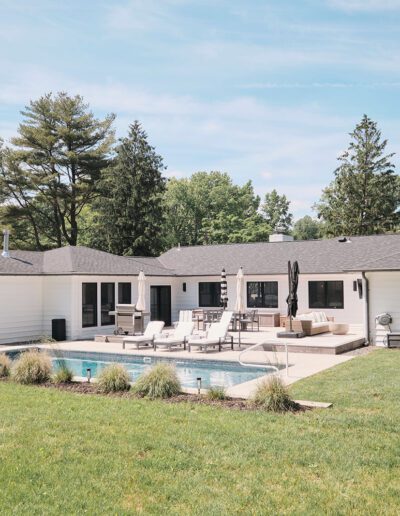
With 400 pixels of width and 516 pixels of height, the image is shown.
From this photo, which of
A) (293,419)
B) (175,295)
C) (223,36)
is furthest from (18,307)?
(293,419)

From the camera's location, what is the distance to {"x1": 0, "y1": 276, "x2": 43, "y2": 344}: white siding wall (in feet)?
67.4

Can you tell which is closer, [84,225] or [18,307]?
[18,307]

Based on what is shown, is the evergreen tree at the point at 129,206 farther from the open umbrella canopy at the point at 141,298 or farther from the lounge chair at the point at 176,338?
the lounge chair at the point at 176,338

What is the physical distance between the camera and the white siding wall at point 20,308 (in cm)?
2053

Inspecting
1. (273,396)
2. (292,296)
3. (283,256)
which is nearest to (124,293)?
(292,296)

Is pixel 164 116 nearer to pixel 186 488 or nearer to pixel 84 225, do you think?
pixel 186 488

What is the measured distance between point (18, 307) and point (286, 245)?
47.6 feet

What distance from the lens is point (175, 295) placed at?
2817cm

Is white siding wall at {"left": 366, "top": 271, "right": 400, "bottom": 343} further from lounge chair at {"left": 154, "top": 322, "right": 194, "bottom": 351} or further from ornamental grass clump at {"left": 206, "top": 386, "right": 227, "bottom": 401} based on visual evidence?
ornamental grass clump at {"left": 206, "top": 386, "right": 227, "bottom": 401}

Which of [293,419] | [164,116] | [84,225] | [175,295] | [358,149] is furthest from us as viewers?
[84,225]

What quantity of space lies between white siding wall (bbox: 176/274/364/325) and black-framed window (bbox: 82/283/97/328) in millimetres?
6589

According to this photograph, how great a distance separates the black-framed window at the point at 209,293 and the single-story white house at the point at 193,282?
0.05m

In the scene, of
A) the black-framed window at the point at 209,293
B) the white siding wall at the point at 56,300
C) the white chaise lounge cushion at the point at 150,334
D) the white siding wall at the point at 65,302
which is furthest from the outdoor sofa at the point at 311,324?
the white siding wall at the point at 56,300

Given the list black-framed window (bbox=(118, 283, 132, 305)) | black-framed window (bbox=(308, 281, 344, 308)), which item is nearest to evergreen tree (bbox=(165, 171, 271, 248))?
black-framed window (bbox=(308, 281, 344, 308))
